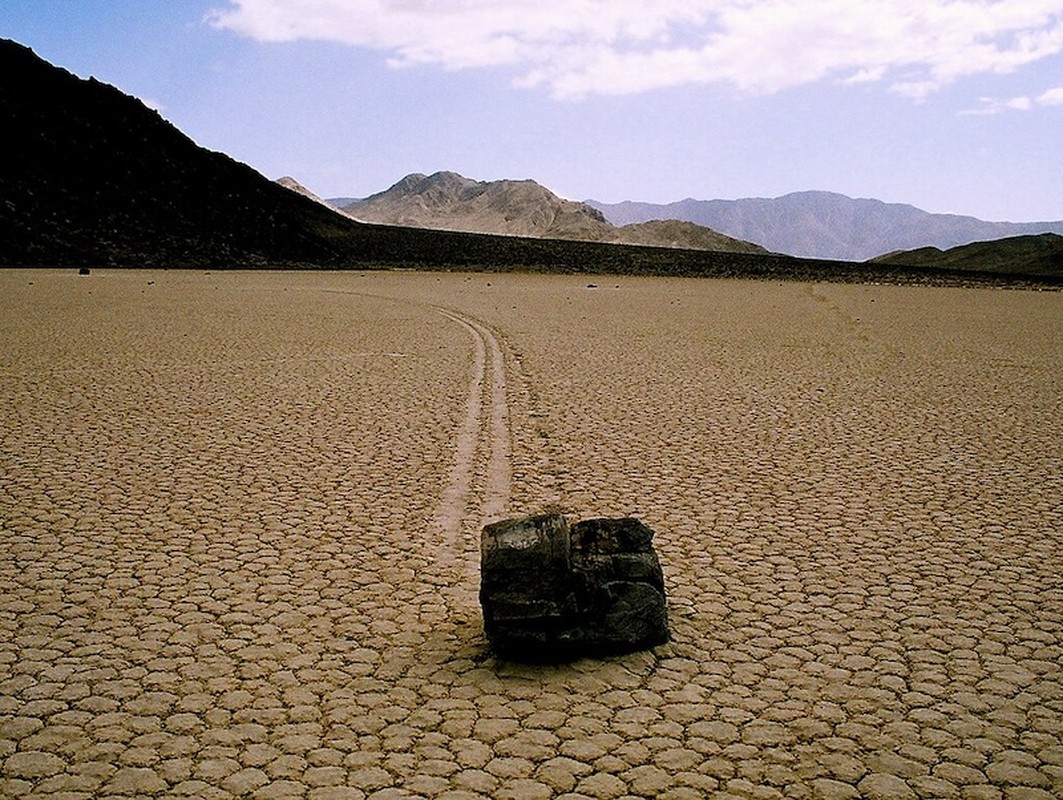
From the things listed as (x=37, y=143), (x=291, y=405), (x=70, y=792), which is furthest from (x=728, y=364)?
(x=37, y=143)

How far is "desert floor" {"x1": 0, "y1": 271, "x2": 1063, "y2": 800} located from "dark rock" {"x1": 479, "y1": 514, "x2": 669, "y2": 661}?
0.36 ft

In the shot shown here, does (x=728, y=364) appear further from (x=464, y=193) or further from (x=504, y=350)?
(x=464, y=193)

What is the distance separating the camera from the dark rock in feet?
11.3

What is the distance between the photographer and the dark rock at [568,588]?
3.45m

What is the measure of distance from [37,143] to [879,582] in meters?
51.2

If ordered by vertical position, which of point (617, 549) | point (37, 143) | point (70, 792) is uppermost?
point (37, 143)

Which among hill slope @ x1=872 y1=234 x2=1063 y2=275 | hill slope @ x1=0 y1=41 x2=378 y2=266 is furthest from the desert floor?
hill slope @ x1=872 y1=234 x2=1063 y2=275

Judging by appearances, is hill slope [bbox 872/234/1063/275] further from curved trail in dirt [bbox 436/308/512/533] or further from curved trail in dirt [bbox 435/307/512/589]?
curved trail in dirt [bbox 435/307/512/589]

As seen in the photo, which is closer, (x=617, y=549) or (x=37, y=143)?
(x=617, y=549)

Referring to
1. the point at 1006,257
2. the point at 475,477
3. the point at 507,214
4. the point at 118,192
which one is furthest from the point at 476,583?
the point at 507,214

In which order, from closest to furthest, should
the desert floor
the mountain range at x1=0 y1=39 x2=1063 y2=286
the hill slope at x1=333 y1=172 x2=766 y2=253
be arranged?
the desert floor
the mountain range at x1=0 y1=39 x2=1063 y2=286
the hill slope at x1=333 y1=172 x2=766 y2=253

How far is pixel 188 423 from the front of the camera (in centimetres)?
802

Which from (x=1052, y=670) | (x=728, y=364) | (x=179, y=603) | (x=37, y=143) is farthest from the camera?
(x=37, y=143)

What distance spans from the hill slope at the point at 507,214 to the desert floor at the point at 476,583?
103 meters
